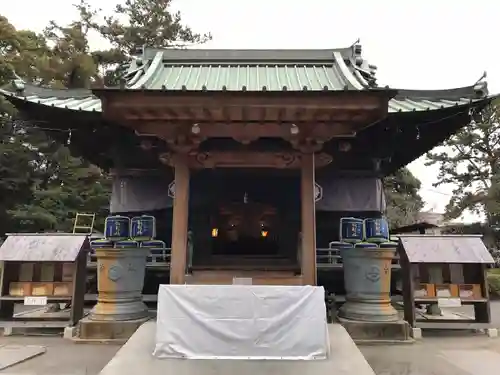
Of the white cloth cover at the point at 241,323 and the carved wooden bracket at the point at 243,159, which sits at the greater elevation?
the carved wooden bracket at the point at 243,159

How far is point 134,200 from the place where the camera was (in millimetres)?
8766

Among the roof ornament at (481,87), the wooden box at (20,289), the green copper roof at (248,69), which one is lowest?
the wooden box at (20,289)

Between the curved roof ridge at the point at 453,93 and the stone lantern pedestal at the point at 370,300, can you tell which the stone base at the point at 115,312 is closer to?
the stone lantern pedestal at the point at 370,300

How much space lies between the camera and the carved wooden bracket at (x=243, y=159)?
5.99m

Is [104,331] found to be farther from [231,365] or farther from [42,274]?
[231,365]

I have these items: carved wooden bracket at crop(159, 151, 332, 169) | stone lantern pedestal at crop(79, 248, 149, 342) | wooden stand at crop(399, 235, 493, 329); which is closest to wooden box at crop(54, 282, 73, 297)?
stone lantern pedestal at crop(79, 248, 149, 342)

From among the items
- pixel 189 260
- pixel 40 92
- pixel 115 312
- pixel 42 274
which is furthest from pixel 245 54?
pixel 42 274

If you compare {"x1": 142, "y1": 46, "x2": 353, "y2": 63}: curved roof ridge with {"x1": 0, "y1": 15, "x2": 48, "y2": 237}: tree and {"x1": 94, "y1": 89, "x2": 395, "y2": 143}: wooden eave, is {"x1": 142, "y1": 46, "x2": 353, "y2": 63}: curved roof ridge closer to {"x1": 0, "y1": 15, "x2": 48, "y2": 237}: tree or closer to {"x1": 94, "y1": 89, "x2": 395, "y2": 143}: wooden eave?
{"x1": 94, "y1": 89, "x2": 395, "y2": 143}: wooden eave

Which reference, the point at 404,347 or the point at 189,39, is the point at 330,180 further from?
the point at 189,39

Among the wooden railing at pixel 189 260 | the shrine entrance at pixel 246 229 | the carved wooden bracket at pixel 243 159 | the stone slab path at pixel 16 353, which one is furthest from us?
the shrine entrance at pixel 246 229

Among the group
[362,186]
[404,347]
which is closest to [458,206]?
[362,186]

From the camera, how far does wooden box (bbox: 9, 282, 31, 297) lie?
6.71 metres

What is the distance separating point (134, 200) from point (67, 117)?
7.38 feet

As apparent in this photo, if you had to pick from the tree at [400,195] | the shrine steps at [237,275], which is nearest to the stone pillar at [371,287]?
the shrine steps at [237,275]
